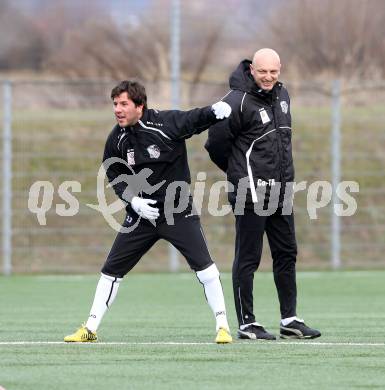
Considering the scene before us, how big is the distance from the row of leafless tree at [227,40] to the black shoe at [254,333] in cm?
1324

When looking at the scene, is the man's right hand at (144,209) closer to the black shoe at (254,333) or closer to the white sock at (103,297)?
the white sock at (103,297)

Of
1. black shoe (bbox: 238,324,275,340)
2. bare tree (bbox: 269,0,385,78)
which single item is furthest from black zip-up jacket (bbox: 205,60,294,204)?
bare tree (bbox: 269,0,385,78)

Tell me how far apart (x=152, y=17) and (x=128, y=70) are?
2.22 metres

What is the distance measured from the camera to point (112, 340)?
29.8ft

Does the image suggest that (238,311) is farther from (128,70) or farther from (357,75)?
(128,70)

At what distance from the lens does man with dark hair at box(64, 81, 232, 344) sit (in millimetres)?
8750

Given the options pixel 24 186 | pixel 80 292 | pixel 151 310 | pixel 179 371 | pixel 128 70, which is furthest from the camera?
pixel 128 70

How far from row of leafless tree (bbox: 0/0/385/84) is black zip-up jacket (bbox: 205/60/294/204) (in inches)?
511

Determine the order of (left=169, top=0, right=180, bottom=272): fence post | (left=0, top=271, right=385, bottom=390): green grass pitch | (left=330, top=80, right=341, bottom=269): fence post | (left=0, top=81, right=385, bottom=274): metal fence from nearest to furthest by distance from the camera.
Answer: (left=0, top=271, right=385, bottom=390): green grass pitch < (left=169, top=0, right=180, bottom=272): fence post < (left=330, top=80, right=341, bottom=269): fence post < (left=0, top=81, right=385, bottom=274): metal fence

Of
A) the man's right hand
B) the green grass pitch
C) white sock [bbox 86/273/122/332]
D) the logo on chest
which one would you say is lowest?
the green grass pitch

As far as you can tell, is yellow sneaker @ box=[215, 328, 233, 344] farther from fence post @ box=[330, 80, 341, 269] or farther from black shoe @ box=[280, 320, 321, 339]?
A: fence post @ box=[330, 80, 341, 269]

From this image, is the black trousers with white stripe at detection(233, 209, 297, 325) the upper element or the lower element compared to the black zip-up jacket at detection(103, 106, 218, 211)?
lower

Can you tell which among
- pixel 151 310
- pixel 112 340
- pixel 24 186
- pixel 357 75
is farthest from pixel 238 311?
pixel 357 75

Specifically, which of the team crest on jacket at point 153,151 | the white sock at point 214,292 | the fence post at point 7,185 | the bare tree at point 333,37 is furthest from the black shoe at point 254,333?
the bare tree at point 333,37
